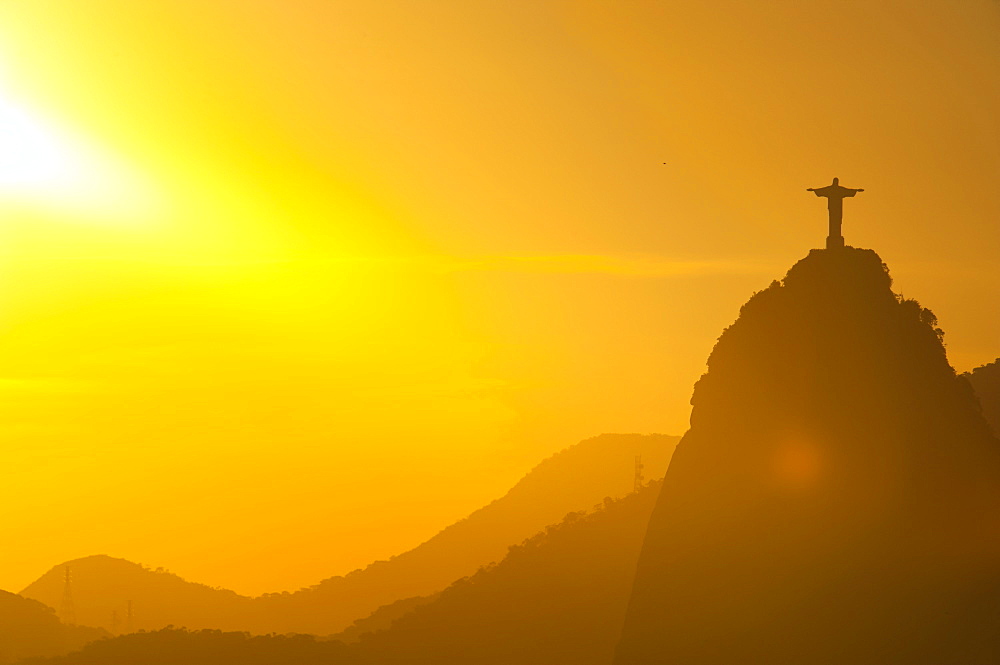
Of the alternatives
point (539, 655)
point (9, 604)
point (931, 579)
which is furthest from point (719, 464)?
point (9, 604)

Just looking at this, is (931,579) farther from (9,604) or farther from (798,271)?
(9,604)

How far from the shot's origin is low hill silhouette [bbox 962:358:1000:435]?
119125mm

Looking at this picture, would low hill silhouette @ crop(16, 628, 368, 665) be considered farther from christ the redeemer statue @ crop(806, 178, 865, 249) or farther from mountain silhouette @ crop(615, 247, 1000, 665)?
christ the redeemer statue @ crop(806, 178, 865, 249)

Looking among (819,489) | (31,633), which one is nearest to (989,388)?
(819,489)

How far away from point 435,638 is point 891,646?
101 m

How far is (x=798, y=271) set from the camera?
83.2 meters

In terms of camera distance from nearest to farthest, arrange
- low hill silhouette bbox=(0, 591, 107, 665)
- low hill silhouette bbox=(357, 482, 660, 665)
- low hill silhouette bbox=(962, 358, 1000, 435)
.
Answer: low hill silhouette bbox=(962, 358, 1000, 435)
low hill silhouette bbox=(357, 482, 660, 665)
low hill silhouette bbox=(0, 591, 107, 665)

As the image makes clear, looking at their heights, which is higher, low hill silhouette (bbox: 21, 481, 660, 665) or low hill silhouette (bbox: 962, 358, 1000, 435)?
low hill silhouette (bbox: 962, 358, 1000, 435)

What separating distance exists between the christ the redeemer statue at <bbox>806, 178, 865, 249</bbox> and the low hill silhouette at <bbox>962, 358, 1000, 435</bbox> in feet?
136

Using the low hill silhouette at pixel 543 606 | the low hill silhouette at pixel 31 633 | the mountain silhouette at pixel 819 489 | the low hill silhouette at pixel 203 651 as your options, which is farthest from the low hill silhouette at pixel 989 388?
the low hill silhouette at pixel 31 633

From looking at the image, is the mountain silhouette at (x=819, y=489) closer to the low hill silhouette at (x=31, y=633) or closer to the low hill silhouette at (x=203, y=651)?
the low hill silhouette at (x=203, y=651)

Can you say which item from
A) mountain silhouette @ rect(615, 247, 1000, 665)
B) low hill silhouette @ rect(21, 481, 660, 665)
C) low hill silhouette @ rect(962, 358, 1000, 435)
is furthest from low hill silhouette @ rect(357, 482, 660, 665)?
mountain silhouette @ rect(615, 247, 1000, 665)

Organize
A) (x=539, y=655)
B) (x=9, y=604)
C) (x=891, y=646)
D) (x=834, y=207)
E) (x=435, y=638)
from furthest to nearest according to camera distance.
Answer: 1. (x=9, y=604)
2. (x=435, y=638)
3. (x=539, y=655)
4. (x=834, y=207)
5. (x=891, y=646)

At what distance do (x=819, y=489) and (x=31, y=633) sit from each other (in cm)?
13289
